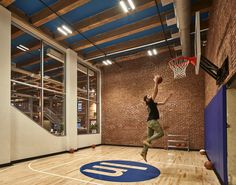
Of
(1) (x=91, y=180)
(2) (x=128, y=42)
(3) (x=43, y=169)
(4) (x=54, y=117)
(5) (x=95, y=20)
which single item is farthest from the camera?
(4) (x=54, y=117)

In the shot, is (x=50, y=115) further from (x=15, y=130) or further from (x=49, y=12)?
(x=49, y=12)

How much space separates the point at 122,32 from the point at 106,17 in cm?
120

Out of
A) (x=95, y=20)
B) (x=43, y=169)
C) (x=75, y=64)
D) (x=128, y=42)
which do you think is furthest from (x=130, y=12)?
(x=43, y=169)

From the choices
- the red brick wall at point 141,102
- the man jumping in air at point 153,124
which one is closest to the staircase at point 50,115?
the red brick wall at point 141,102

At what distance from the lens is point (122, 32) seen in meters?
7.11

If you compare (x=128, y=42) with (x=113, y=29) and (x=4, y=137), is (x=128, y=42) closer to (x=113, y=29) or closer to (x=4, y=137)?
(x=113, y=29)

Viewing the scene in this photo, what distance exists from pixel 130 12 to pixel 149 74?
13.5 ft

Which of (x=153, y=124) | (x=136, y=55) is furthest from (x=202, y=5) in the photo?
(x=136, y=55)

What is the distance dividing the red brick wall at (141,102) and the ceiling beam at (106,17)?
3908 millimetres

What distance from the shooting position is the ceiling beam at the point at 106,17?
18.0ft

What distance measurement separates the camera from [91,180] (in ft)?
13.2

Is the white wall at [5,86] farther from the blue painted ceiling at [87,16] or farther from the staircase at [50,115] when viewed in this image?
the staircase at [50,115]

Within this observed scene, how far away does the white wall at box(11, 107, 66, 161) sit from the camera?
5812mm

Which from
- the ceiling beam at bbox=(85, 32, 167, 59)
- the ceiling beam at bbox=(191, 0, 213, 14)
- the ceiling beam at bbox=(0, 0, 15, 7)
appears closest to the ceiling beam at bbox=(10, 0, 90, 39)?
the ceiling beam at bbox=(0, 0, 15, 7)
